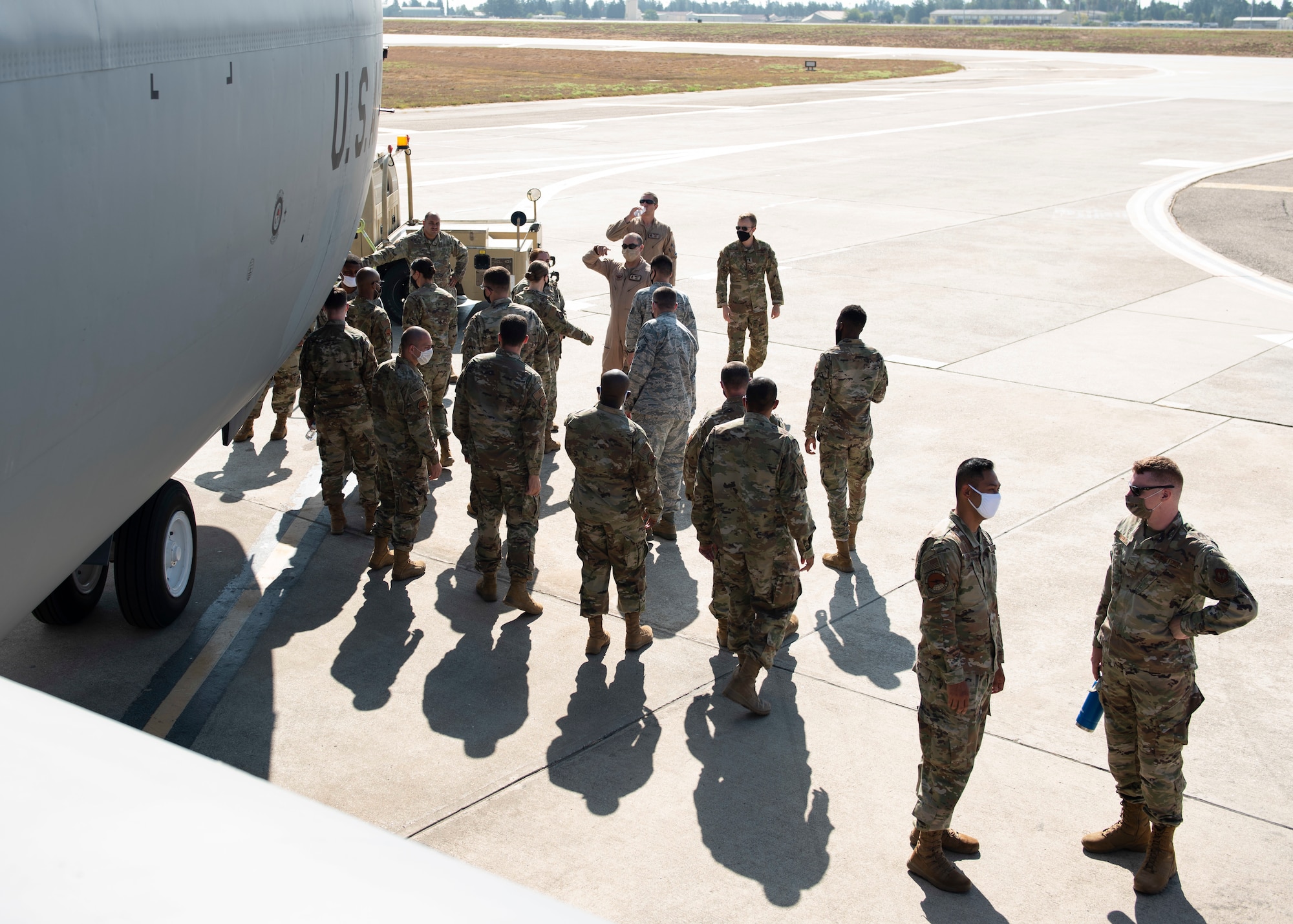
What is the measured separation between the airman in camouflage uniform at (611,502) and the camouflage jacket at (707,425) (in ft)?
1.24

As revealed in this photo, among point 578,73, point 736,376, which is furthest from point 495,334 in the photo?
point 578,73

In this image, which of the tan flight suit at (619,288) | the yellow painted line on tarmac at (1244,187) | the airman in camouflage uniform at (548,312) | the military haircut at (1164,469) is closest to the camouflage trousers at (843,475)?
the airman in camouflage uniform at (548,312)

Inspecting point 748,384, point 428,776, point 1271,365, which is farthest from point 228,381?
point 1271,365

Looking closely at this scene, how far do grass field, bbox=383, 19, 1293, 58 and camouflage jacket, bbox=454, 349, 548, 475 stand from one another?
108849 millimetres

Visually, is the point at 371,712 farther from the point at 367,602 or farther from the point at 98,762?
the point at 98,762

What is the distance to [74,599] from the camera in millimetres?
7453

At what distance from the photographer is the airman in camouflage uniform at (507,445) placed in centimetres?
777

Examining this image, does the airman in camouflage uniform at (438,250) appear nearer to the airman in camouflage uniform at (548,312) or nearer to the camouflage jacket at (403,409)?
the airman in camouflage uniform at (548,312)

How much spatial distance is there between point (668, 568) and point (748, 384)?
2.38 meters

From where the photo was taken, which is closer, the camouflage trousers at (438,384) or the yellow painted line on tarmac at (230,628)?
the yellow painted line on tarmac at (230,628)

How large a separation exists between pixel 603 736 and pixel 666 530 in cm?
297

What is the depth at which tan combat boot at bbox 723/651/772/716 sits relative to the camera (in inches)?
265

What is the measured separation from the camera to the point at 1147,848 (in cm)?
542

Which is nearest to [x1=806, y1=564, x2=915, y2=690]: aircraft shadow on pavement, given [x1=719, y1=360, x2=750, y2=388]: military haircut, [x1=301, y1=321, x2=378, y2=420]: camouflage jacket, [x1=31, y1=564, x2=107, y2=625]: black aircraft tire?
[x1=719, y1=360, x2=750, y2=388]: military haircut
